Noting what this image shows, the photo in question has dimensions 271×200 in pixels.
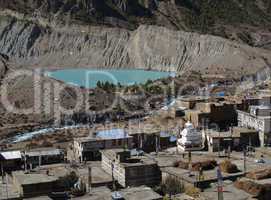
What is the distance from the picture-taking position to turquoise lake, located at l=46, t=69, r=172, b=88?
7881 cm

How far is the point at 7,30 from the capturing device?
98812mm

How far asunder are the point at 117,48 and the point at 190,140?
6589cm

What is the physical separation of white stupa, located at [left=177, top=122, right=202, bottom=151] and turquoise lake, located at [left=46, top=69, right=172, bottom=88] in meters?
46.3

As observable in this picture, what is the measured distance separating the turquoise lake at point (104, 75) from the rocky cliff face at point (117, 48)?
301 cm

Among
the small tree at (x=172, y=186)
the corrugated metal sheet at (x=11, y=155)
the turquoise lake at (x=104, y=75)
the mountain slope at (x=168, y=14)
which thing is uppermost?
the mountain slope at (x=168, y=14)

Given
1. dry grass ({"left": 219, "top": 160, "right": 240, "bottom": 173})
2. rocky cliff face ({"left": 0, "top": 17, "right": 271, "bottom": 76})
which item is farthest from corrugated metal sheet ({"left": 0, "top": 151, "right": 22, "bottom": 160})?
rocky cliff face ({"left": 0, "top": 17, "right": 271, "bottom": 76})

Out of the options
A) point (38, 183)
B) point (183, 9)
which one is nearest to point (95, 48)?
point (183, 9)

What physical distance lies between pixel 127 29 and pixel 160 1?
70.4ft

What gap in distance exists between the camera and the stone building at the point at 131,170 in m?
24.1

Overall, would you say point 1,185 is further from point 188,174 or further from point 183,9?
point 183,9

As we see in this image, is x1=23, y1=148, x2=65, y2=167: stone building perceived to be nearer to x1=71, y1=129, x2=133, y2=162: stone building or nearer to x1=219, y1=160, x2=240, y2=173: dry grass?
x1=71, y1=129, x2=133, y2=162: stone building

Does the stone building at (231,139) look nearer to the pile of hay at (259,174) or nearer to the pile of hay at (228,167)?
the pile of hay at (228,167)

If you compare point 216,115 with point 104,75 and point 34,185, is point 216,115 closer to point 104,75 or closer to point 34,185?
point 34,185

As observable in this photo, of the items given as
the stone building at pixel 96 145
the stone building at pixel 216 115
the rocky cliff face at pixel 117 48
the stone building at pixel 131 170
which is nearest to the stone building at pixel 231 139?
the stone building at pixel 216 115
